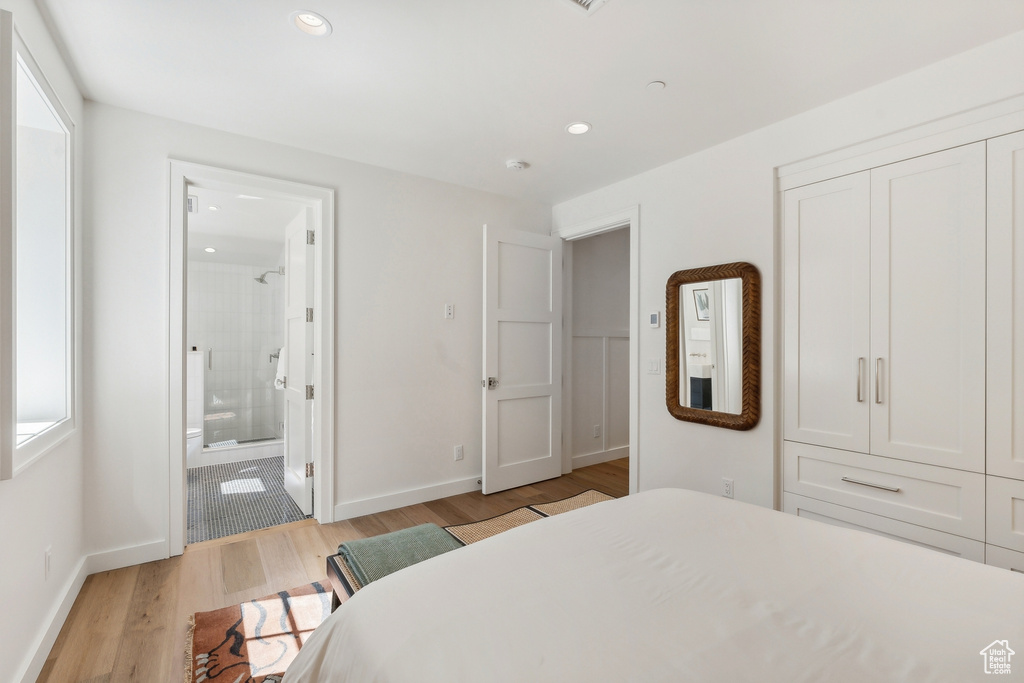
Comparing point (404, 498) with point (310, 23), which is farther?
point (404, 498)

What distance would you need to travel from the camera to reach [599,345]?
15.7ft

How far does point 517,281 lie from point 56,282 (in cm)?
278

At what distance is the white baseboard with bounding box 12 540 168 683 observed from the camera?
66.3 inches

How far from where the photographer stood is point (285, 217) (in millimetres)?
4105

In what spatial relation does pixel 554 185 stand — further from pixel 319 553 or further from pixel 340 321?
pixel 319 553

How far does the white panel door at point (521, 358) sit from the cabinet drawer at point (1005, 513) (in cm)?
274

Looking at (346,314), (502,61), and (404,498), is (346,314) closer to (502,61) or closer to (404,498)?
(404,498)

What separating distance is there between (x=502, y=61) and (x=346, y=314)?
190cm

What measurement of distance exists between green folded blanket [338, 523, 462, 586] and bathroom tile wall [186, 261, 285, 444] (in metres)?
4.20

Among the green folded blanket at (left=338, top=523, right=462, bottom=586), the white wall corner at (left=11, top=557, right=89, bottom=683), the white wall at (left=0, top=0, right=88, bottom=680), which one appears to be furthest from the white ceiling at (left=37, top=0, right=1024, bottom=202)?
the white wall corner at (left=11, top=557, right=89, bottom=683)

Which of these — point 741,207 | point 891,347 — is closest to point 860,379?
point 891,347

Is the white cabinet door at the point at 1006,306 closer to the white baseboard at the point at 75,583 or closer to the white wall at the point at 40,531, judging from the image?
the white wall at the point at 40,531

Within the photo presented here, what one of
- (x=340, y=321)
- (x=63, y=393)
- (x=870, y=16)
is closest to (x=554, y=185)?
(x=340, y=321)

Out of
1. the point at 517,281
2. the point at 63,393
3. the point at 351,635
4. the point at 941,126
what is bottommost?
the point at 351,635
